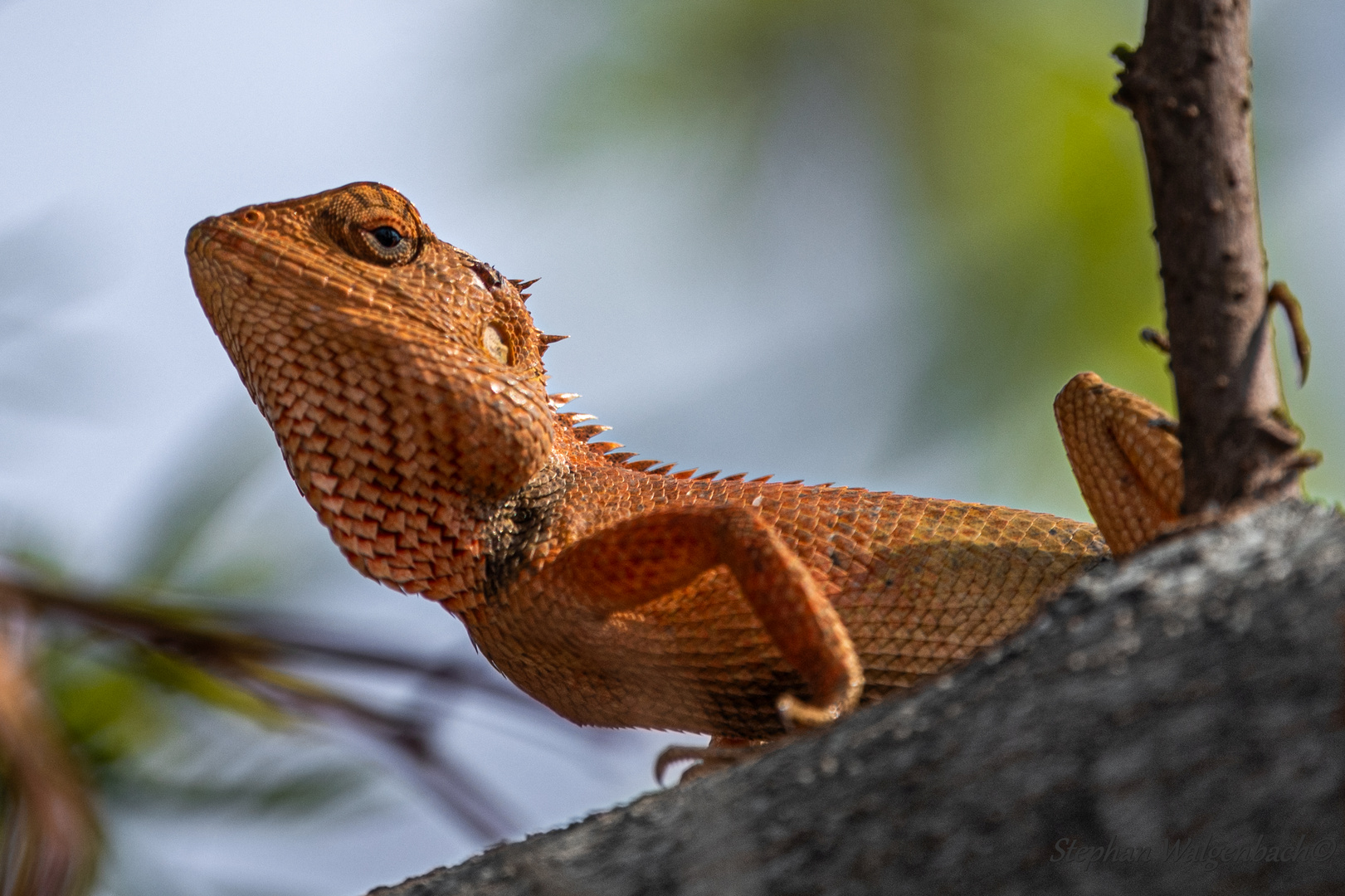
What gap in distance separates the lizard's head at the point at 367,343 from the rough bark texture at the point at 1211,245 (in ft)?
A: 7.16

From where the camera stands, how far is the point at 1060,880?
237 centimetres

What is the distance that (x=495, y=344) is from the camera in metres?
4.77

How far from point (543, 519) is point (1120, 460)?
201cm

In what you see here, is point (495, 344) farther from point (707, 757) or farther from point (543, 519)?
point (707, 757)

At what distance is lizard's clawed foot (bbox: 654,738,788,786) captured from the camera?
3223 millimetres

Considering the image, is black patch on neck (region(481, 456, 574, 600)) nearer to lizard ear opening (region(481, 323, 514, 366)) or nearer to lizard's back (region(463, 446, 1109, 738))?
lizard's back (region(463, 446, 1109, 738))

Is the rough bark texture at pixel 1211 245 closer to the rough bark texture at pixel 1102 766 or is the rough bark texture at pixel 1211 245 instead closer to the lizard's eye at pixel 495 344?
the rough bark texture at pixel 1102 766

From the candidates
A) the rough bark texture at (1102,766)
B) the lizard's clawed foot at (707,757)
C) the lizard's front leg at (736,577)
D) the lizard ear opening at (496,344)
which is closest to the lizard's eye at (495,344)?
the lizard ear opening at (496,344)

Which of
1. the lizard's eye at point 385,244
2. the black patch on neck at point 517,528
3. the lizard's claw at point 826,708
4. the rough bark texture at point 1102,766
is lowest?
the rough bark texture at point 1102,766

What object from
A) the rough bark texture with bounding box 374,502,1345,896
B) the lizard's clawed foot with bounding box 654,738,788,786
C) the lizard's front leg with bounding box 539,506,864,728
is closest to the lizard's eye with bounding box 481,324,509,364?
the lizard's front leg with bounding box 539,506,864,728

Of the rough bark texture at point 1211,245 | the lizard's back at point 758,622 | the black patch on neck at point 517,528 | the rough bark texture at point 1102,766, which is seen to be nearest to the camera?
the rough bark texture at point 1102,766

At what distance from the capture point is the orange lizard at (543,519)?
425cm

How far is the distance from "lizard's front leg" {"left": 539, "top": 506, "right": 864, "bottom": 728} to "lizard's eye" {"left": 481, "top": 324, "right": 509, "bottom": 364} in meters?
0.87

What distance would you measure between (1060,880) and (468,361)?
2.70 meters
